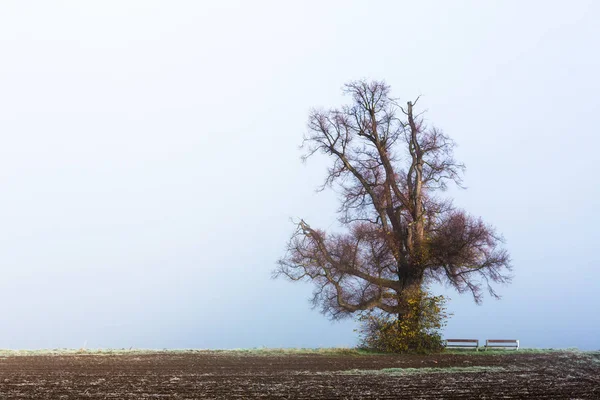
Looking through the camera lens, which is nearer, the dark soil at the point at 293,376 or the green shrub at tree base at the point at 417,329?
the dark soil at the point at 293,376

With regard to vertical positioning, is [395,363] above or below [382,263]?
below

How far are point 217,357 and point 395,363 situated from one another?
6.30 meters

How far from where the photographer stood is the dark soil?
15.7 metres

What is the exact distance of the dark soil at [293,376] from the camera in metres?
15.7

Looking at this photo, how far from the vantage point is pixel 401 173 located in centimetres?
2742

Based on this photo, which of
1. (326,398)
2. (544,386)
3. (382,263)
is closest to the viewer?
(326,398)

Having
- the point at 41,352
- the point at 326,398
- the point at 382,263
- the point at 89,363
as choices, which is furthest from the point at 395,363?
the point at 41,352

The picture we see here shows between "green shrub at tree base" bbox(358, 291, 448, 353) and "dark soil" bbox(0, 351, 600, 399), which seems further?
"green shrub at tree base" bbox(358, 291, 448, 353)

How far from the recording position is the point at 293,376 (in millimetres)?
18578

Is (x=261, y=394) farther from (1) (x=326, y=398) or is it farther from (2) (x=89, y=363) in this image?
(2) (x=89, y=363)

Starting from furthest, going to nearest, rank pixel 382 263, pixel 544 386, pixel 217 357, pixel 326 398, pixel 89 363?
1. pixel 382 263
2. pixel 217 357
3. pixel 89 363
4. pixel 544 386
5. pixel 326 398

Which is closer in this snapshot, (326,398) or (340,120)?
(326,398)

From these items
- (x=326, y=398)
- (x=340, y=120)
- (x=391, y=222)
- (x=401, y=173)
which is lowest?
(x=326, y=398)

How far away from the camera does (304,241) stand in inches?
1063
